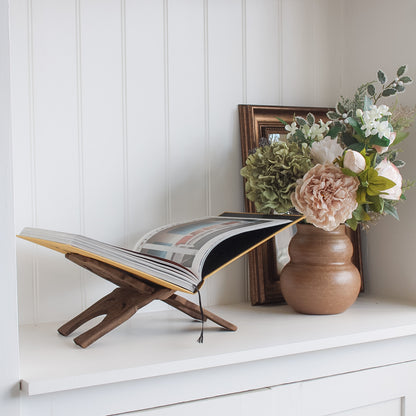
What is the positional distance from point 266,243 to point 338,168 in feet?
1.10

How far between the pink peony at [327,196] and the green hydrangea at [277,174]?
52 mm

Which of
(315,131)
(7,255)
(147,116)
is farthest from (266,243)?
(7,255)

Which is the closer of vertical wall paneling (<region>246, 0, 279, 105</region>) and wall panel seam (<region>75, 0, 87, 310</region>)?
wall panel seam (<region>75, 0, 87, 310</region>)

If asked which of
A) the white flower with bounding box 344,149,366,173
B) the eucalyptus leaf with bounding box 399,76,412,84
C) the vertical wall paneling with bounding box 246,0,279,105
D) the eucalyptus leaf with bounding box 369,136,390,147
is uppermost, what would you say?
the vertical wall paneling with bounding box 246,0,279,105

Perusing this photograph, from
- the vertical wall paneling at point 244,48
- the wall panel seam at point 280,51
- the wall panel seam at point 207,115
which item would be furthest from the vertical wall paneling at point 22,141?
the wall panel seam at point 280,51

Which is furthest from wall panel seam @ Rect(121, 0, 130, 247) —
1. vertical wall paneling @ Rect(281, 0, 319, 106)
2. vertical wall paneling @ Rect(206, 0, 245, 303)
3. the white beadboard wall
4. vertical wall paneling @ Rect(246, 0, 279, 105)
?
vertical wall paneling @ Rect(281, 0, 319, 106)

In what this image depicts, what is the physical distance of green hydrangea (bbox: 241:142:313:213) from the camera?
1.21 metres

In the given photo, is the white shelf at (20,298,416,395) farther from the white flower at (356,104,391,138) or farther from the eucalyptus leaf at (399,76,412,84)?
the eucalyptus leaf at (399,76,412,84)

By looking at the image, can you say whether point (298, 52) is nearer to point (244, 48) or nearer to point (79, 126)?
point (244, 48)

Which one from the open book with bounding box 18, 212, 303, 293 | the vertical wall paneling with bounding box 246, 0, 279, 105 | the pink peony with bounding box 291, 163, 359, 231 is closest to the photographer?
the open book with bounding box 18, 212, 303, 293

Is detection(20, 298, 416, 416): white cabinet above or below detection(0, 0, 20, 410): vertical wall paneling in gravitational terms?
below

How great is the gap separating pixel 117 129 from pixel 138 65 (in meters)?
0.16

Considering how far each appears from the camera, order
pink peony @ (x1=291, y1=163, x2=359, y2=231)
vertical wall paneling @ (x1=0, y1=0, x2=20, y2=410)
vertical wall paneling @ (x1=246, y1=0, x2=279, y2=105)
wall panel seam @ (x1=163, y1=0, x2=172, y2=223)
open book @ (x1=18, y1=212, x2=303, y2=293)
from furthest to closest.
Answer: vertical wall paneling @ (x1=246, y1=0, x2=279, y2=105)
wall panel seam @ (x1=163, y1=0, x2=172, y2=223)
pink peony @ (x1=291, y1=163, x2=359, y2=231)
open book @ (x1=18, y1=212, x2=303, y2=293)
vertical wall paneling @ (x1=0, y1=0, x2=20, y2=410)

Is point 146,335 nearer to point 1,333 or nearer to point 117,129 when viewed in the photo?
point 1,333
